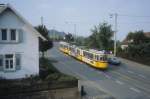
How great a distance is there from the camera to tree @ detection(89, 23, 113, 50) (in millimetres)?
69000

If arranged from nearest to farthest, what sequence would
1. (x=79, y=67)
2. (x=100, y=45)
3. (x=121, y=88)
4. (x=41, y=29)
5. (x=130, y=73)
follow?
(x=121, y=88)
(x=130, y=73)
(x=79, y=67)
(x=41, y=29)
(x=100, y=45)

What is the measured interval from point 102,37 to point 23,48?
40.2m

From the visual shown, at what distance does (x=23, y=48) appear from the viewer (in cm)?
3080

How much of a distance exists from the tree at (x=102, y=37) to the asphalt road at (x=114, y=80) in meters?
19.3

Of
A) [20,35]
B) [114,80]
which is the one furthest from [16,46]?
[114,80]

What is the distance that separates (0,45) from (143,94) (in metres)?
16.2

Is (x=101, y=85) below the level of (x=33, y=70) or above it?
below

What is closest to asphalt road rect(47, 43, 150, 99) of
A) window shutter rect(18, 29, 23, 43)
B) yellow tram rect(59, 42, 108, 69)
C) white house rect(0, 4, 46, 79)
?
yellow tram rect(59, 42, 108, 69)

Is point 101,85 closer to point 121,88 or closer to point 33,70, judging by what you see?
point 121,88

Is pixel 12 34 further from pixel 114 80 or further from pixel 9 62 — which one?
pixel 114 80

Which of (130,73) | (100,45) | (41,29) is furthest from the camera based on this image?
(100,45)

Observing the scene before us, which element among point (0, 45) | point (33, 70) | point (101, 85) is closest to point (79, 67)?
point (101, 85)

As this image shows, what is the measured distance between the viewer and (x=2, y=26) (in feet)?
97.2

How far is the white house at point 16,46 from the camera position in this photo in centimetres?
2967
